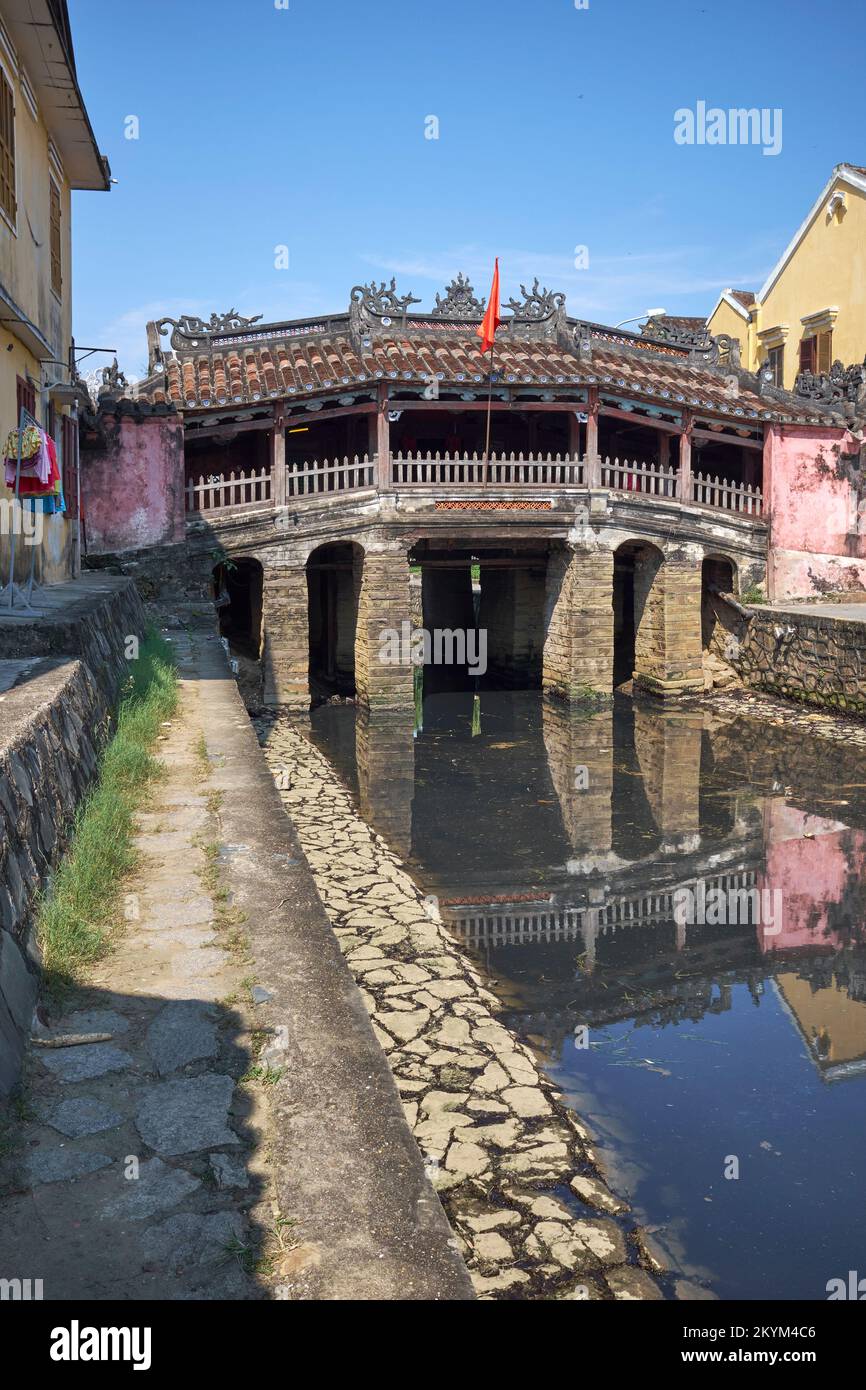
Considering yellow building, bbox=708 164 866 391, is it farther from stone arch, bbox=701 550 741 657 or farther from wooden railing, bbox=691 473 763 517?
stone arch, bbox=701 550 741 657

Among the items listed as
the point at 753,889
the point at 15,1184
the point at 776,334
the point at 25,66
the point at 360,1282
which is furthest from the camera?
the point at 776,334

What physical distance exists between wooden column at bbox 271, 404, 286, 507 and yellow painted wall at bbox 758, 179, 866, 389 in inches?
535

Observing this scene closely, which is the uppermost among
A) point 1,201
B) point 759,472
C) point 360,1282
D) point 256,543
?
point 1,201

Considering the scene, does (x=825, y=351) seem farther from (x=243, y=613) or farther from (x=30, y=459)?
(x=30, y=459)

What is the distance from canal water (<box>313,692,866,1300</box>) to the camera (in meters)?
5.05

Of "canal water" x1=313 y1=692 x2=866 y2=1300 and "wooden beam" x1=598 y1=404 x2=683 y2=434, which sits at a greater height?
"wooden beam" x1=598 y1=404 x2=683 y2=434

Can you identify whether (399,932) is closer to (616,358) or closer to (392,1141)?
(392,1141)

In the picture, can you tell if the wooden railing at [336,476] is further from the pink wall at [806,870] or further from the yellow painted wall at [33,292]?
the pink wall at [806,870]

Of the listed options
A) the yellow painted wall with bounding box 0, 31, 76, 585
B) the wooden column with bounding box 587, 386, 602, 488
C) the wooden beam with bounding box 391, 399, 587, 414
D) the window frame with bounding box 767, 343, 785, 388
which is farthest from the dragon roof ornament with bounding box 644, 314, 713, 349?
the yellow painted wall with bounding box 0, 31, 76, 585

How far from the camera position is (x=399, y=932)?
8.17 m

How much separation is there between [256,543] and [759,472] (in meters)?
10.5

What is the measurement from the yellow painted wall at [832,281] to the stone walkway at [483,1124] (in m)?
20.0

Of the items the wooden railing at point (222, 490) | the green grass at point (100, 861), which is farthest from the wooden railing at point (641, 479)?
the green grass at point (100, 861)

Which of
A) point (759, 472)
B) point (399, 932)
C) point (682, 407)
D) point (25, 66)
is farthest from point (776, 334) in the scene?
point (399, 932)
